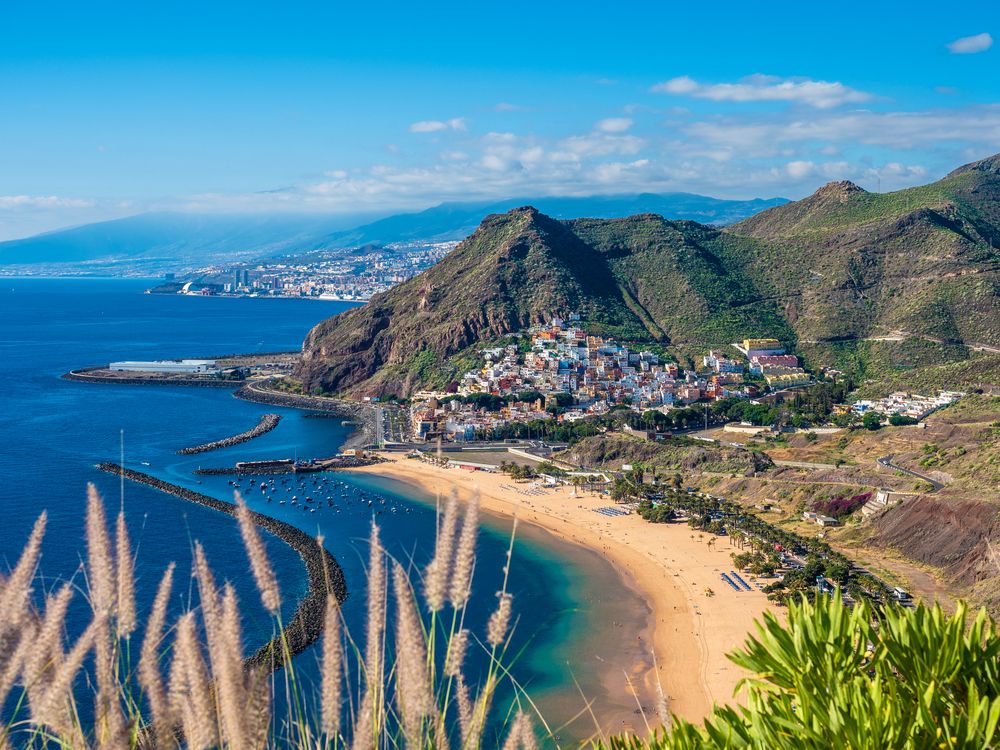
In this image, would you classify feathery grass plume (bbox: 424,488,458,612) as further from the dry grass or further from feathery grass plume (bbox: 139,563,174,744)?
feathery grass plume (bbox: 139,563,174,744)

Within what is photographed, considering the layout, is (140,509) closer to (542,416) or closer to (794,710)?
(542,416)

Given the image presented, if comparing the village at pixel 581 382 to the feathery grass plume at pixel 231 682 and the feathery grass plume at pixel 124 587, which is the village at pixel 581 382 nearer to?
the feathery grass plume at pixel 124 587

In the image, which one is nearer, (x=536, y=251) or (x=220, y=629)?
(x=220, y=629)

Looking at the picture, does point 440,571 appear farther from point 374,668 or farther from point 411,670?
point 374,668

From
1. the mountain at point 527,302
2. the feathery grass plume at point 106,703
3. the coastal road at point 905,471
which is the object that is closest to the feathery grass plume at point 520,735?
the feathery grass plume at point 106,703

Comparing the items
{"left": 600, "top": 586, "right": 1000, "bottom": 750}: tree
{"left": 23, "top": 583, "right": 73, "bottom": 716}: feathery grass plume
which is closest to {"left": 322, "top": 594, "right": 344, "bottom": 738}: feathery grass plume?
{"left": 23, "top": 583, "right": 73, "bottom": 716}: feathery grass plume

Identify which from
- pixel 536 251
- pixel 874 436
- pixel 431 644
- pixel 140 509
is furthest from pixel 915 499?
pixel 536 251
